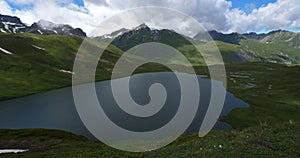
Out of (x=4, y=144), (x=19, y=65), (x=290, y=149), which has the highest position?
(x=19, y=65)

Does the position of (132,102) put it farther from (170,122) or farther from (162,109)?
(170,122)

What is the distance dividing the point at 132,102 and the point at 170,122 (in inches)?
1452

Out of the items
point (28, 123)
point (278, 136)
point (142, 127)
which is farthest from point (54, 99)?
point (278, 136)

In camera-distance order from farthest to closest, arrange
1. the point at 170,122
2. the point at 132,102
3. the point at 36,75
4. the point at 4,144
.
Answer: the point at 36,75
the point at 132,102
the point at 170,122
the point at 4,144

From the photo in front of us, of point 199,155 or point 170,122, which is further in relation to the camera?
point 170,122

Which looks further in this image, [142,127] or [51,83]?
[51,83]

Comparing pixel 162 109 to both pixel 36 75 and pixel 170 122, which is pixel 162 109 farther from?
pixel 36 75

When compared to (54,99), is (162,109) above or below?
below

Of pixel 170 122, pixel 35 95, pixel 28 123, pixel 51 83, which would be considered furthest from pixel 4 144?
pixel 51 83

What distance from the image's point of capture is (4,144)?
49.7 meters

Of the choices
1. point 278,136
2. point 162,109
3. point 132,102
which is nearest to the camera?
point 278,136

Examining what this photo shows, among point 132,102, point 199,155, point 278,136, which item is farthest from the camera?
point 132,102

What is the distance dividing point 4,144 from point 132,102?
75.2 meters

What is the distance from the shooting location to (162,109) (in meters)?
108
